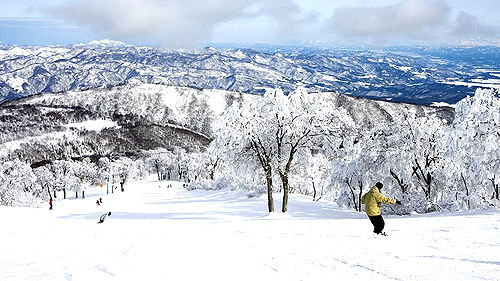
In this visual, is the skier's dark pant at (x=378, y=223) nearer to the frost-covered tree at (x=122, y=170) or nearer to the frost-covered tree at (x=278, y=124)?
the frost-covered tree at (x=278, y=124)

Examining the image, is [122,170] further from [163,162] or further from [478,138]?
[478,138]

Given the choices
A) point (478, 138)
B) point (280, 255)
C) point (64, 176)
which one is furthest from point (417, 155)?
point (64, 176)

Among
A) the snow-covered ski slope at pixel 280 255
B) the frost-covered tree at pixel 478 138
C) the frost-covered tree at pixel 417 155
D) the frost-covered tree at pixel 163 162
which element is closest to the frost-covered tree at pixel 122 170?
the frost-covered tree at pixel 163 162

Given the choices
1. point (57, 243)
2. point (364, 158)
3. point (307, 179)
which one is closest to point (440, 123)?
point (364, 158)

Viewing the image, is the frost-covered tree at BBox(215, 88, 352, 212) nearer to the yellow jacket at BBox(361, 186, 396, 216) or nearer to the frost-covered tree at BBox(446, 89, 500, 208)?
the frost-covered tree at BBox(446, 89, 500, 208)

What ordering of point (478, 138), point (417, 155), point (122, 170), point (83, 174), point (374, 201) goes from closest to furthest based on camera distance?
point (374, 201)
point (478, 138)
point (417, 155)
point (122, 170)
point (83, 174)

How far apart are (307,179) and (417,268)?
5644 cm

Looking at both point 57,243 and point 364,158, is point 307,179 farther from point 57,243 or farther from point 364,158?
point 57,243

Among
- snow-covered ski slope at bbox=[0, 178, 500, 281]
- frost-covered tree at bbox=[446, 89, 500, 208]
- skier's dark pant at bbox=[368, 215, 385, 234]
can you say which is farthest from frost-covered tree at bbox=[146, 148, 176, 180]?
skier's dark pant at bbox=[368, 215, 385, 234]

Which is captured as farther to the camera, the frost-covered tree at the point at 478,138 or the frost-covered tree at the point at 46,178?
the frost-covered tree at the point at 46,178

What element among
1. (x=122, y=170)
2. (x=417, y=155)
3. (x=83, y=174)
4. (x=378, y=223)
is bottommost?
(x=83, y=174)

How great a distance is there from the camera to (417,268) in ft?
31.6

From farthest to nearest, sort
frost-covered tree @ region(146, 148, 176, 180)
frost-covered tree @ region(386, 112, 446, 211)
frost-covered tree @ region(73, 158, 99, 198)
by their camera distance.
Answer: frost-covered tree @ region(146, 148, 176, 180)
frost-covered tree @ region(73, 158, 99, 198)
frost-covered tree @ region(386, 112, 446, 211)

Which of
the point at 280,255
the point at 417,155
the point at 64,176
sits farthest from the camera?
the point at 64,176
